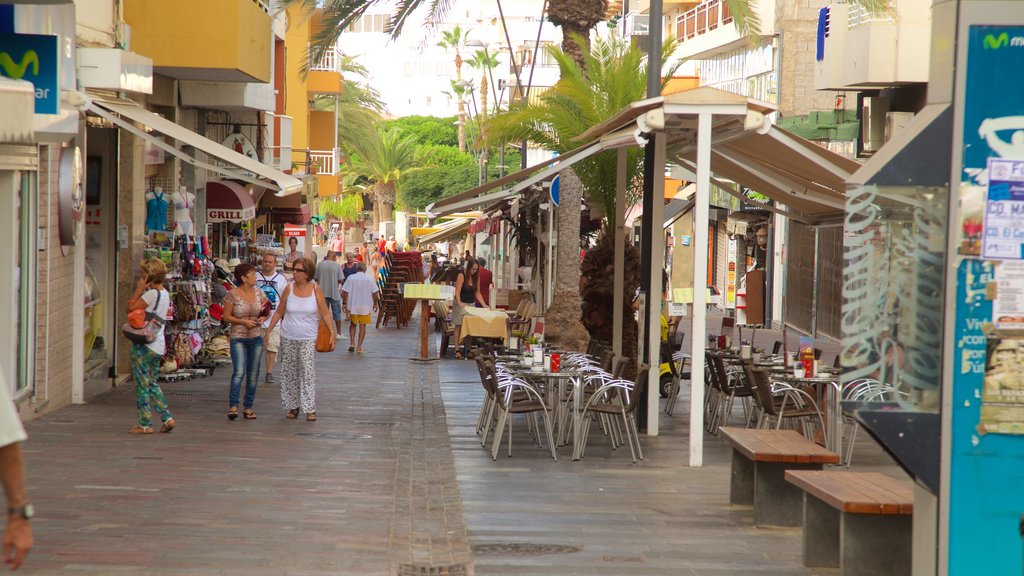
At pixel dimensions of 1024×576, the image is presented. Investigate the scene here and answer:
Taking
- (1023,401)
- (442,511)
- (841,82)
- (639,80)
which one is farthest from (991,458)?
(841,82)

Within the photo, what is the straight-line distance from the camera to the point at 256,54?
20.5 meters

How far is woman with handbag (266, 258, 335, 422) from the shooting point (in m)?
14.0

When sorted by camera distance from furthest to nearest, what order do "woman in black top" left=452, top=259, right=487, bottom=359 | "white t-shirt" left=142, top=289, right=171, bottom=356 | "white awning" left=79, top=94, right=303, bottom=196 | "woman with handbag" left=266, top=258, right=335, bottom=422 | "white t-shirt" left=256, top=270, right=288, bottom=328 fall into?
1. "woman in black top" left=452, top=259, right=487, bottom=359
2. "white t-shirt" left=256, top=270, right=288, bottom=328
3. "white awning" left=79, top=94, right=303, bottom=196
4. "woman with handbag" left=266, top=258, right=335, bottom=422
5. "white t-shirt" left=142, top=289, right=171, bottom=356

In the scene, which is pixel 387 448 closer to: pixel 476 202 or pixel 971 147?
pixel 476 202

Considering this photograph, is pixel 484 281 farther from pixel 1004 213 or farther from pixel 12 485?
pixel 12 485

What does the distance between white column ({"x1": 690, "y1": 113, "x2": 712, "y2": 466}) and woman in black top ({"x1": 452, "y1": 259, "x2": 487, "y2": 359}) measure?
12.6m

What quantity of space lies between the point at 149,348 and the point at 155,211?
7.18 meters

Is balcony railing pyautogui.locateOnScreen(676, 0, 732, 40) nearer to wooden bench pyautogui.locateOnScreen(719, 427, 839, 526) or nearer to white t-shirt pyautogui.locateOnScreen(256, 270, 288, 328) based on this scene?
white t-shirt pyautogui.locateOnScreen(256, 270, 288, 328)

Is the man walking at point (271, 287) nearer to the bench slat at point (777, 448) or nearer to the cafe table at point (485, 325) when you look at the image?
the cafe table at point (485, 325)

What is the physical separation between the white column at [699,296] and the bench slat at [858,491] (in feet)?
10.4

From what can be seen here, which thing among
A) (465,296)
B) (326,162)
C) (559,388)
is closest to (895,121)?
(465,296)

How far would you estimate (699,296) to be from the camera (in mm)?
11312

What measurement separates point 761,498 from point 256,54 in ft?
45.5

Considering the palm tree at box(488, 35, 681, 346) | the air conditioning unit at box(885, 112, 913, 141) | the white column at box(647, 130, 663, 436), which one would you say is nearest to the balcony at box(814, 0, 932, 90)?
the air conditioning unit at box(885, 112, 913, 141)
